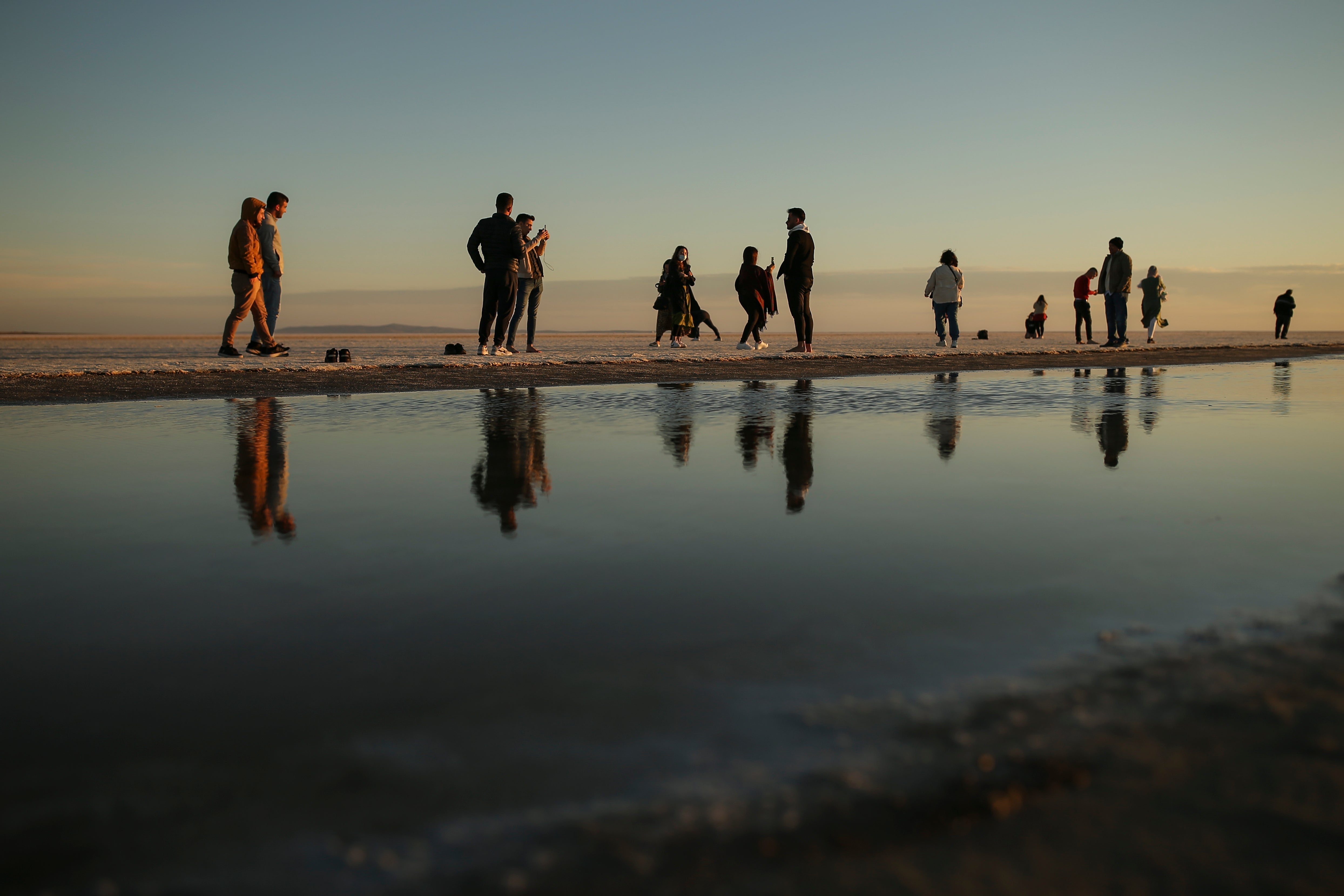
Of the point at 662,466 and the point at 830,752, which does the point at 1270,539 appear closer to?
the point at 830,752

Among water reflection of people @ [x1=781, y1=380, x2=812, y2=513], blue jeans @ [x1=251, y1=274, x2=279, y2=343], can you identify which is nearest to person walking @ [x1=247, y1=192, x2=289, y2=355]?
blue jeans @ [x1=251, y1=274, x2=279, y2=343]

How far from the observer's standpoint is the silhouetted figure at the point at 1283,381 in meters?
8.77

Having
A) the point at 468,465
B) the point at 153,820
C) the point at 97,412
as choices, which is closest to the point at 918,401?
the point at 468,465

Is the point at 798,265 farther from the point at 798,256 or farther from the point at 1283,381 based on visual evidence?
the point at 1283,381

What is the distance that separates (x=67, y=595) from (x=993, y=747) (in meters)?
2.36

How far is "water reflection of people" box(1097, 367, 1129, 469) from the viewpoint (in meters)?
4.93

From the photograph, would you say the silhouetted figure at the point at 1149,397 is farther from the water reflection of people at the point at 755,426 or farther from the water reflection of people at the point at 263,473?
the water reflection of people at the point at 263,473

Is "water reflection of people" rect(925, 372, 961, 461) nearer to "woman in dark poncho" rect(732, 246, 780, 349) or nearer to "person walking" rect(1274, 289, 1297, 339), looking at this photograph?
"woman in dark poncho" rect(732, 246, 780, 349)

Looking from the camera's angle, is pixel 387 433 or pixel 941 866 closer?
pixel 941 866

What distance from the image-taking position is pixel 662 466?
4609mm

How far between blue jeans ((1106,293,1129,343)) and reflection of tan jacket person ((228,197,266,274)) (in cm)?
1545

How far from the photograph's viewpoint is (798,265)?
15.5 m

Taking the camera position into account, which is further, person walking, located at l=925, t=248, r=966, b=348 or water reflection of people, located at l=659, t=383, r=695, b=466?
person walking, located at l=925, t=248, r=966, b=348

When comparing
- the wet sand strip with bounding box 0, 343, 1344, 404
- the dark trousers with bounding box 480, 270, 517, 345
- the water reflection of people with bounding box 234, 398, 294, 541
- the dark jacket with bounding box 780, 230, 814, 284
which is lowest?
the water reflection of people with bounding box 234, 398, 294, 541
